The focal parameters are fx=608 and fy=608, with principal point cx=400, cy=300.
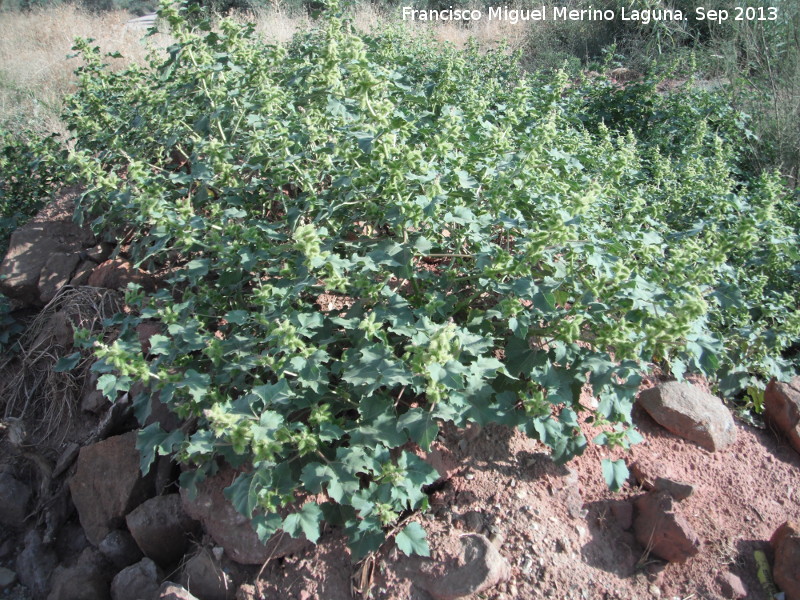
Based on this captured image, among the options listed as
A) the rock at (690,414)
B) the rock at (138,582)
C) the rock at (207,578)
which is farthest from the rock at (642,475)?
the rock at (138,582)

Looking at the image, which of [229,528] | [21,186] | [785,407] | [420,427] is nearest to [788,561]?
[785,407]

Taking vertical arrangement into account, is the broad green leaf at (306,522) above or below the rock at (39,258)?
below

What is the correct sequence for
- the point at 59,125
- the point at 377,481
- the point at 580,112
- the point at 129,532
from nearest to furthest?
the point at 377,481, the point at 129,532, the point at 580,112, the point at 59,125

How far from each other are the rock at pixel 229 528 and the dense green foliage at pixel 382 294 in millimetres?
175

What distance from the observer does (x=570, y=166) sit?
3145mm

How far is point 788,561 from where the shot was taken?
2410 mm

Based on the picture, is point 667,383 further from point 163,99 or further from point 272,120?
point 163,99

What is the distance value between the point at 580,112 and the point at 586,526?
3.67 metres

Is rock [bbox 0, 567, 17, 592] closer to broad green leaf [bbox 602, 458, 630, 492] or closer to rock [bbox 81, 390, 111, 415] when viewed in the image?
rock [bbox 81, 390, 111, 415]

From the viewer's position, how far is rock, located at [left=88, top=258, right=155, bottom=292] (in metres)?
3.79

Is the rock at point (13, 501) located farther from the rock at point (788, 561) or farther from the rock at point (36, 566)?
the rock at point (788, 561)

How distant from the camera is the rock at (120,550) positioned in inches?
120

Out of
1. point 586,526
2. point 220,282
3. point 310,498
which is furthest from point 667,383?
point 220,282

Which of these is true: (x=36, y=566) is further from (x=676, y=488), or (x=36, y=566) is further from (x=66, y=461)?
(x=676, y=488)
